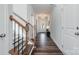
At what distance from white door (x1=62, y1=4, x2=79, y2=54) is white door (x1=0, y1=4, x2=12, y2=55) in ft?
2.43

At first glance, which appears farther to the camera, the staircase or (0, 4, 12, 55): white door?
the staircase

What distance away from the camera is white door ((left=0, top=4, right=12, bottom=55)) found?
181cm

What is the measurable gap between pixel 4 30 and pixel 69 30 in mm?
819

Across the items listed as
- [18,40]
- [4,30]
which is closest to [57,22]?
[18,40]

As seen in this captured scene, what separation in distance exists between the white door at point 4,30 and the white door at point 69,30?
740 millimetres

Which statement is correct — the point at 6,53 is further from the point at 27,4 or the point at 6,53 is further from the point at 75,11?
the point at 75,11

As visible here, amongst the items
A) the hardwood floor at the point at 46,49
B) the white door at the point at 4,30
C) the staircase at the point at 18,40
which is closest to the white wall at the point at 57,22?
the hardwood floor at the point at 46,49

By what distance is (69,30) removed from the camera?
6.13 ft

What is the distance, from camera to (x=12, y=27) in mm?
1971

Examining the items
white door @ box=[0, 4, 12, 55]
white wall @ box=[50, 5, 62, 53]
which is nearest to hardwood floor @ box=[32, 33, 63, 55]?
white wall @ box=[50, 5, 62, 53]

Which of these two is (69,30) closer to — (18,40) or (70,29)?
(70,29)

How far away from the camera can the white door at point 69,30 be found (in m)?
1.83

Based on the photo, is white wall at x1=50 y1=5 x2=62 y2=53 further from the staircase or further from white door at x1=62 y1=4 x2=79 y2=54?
the staircase
